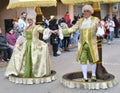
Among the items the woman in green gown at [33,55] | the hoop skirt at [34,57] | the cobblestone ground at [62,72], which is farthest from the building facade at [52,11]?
the cobblestone ground at [62,72]

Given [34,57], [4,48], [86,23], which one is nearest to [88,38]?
[86,23]

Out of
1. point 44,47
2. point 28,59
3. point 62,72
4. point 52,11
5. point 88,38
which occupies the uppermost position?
point 52,11

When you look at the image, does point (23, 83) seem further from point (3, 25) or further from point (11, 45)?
point (3, 25)

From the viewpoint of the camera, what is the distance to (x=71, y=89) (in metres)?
8.45

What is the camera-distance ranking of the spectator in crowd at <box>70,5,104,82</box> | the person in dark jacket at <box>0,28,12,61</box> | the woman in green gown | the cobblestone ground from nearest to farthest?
the cobblestone ground, the spectator in crowd at <box>70,5,104,82</box>, the woman in green gown, the person in dark jacket at <box>0,28,12,61</box>

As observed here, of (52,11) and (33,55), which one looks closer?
(33,55)

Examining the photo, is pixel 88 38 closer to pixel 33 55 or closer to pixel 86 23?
pixel 86 23

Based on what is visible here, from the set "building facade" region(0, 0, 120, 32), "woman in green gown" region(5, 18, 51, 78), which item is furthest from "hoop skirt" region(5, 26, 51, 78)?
"building facade" region(0, 0, 120, 32)

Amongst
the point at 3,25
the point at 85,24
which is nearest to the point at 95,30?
the point at 85,24

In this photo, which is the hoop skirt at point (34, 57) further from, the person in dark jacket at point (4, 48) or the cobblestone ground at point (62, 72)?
the person in dark jacket at point (4, 48)

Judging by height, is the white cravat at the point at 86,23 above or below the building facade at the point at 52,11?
below

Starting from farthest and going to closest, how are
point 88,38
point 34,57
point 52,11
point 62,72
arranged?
point 52,11 → point 62,72 → point 34,57 → point 88,38

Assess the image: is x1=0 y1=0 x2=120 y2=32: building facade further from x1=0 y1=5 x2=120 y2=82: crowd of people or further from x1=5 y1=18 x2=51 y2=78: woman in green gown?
x1=0 y1=5 x2=120 y2=82: crowd of people

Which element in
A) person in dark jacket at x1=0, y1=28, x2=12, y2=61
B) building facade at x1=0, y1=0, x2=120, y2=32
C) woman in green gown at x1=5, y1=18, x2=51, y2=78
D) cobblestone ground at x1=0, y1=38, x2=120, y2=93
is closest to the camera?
cobblestone ground at x1=0, y1=38, x2=120, y2=93
